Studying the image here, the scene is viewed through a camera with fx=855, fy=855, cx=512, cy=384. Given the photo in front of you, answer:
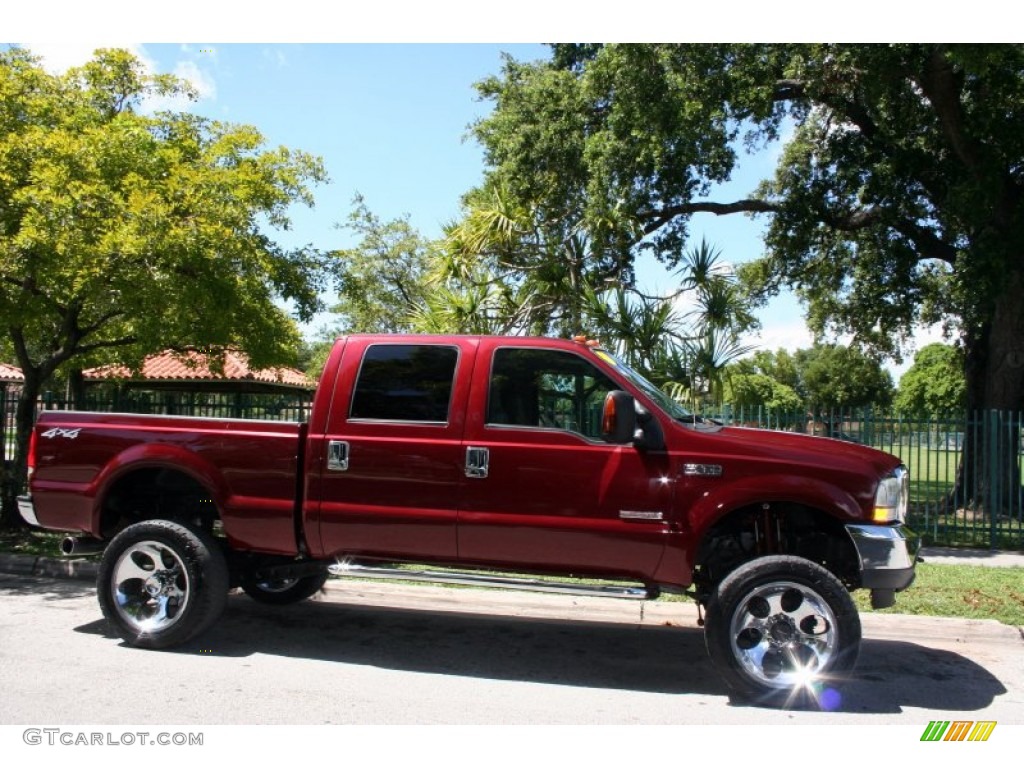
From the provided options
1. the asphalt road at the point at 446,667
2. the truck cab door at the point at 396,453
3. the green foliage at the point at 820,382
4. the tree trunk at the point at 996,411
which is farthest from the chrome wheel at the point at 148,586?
the green foliage at the point at 820,382

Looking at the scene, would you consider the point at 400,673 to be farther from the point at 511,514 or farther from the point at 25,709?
the point at 25,709

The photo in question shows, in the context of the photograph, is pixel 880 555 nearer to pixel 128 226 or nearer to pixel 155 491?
pixel 155 491

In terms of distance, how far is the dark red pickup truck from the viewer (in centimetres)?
501

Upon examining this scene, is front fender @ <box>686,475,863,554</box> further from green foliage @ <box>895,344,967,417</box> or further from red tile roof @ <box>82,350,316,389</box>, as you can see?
green foliage @ <box>895,344,967,417</box>

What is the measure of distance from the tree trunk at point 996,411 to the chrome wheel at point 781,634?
7.89 metres

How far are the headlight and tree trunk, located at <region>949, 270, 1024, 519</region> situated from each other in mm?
7392

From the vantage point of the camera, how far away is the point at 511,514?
5316 millimetres

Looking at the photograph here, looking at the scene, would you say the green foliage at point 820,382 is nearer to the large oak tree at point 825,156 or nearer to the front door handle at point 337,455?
the large oak tree at point 825,156

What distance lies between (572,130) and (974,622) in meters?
10.5

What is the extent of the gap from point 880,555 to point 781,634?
0.73 meters

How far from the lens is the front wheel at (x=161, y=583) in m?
5.74

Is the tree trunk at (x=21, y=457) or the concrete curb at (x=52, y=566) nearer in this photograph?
the concrete curb at (x=52, y=566)

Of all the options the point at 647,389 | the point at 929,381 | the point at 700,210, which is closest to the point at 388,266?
the point at 700,210

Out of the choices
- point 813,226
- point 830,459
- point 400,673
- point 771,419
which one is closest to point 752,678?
point 830,459
